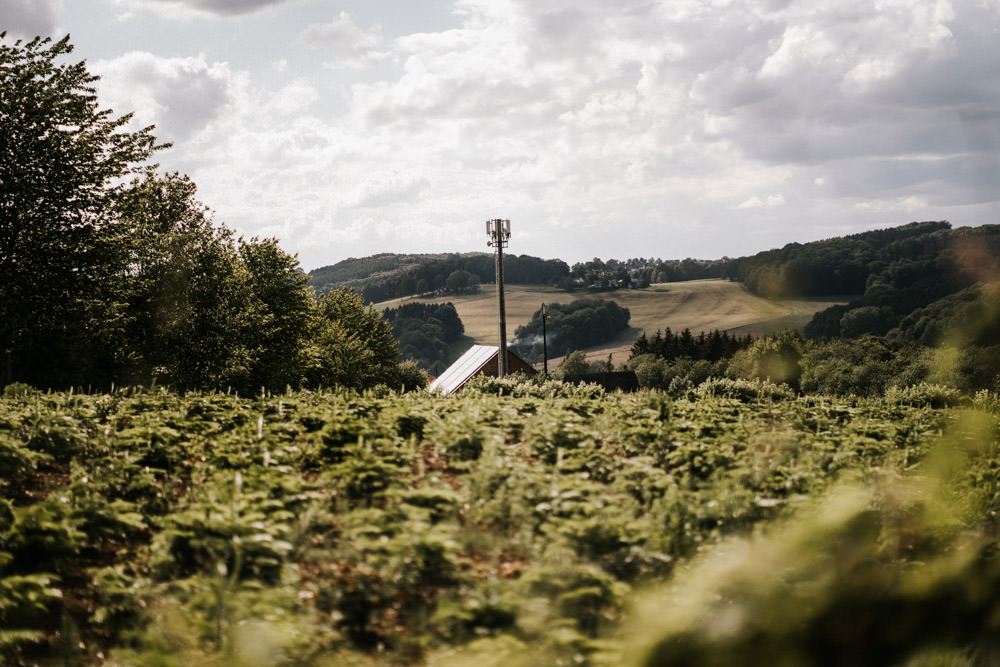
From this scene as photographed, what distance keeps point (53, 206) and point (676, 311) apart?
157m

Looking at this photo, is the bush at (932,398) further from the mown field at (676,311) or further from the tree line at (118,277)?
the mown field at (676,311)

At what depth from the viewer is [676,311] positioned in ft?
556

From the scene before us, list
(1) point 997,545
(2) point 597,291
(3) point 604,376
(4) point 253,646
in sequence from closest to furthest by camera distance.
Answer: (4) point 253,646 → (1) point 997,545 → (3) point 604,376 → (2) point 597,291

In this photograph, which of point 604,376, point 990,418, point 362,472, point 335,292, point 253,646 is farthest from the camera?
point 604,376

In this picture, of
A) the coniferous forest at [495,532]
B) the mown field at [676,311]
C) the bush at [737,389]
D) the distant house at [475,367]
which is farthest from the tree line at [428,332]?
the coniferous forest at [495,532]

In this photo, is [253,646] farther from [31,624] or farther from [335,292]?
[335,292]

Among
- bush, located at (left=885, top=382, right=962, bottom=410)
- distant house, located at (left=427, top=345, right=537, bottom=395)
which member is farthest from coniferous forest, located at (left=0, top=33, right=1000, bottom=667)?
distant house, located at (left=427, top=345, right=537, bottom=395)

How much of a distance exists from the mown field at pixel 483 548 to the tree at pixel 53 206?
19.5 m

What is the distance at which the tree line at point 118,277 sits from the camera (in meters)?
23.2

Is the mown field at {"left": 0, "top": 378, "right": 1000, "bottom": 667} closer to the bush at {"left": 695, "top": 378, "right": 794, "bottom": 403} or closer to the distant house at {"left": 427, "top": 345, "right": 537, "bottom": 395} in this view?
the bush at {"left": 695, "top": 378, "right": 794, "bottom": 403}

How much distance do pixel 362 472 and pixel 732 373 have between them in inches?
3532

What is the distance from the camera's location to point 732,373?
89.2 metres

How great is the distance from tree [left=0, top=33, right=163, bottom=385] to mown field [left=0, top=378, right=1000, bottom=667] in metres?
19.5

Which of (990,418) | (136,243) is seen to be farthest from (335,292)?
(990,418)
